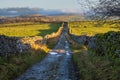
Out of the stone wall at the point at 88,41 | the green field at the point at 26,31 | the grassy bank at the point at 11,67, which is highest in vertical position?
the grassy bank at the point at 11,67

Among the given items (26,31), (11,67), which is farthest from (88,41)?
Result: (26,31)

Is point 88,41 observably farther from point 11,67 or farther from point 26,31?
point 26,31

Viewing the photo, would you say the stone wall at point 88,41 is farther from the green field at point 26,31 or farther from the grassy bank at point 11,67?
the green field at point 26,31

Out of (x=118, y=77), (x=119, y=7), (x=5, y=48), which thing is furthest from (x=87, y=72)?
(x=5, y=48)

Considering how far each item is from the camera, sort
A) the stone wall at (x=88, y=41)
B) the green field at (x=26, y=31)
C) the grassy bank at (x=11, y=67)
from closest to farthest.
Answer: the grassy bank at (x=11, y=67), the stone wall at (x=88, y=41), the green field at (x=26, y=31)

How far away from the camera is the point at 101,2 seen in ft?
52.6

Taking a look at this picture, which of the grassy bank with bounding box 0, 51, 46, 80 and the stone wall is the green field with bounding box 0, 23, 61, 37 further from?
the grassy bank with bounding box 0, 51, 46, 80

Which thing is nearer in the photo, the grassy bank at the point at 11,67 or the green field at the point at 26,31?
the grassy bank at the point at 11,67

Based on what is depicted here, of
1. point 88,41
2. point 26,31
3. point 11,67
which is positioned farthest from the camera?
point 26,31

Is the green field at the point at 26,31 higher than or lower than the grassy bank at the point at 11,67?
lower

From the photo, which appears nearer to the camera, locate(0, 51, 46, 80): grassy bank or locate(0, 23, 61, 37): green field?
locate(0, 51, 46, 80): grassy bank

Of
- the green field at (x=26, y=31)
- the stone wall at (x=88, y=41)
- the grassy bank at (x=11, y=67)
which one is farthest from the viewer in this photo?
the green field at (x=26, y=31)

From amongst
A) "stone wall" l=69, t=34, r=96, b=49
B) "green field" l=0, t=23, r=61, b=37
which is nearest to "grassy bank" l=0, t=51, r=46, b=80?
"stone wall" l=69, t=34, r=96, b=49

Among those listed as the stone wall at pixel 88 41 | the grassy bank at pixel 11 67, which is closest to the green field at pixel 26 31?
the stone wall at pixel 88 41
